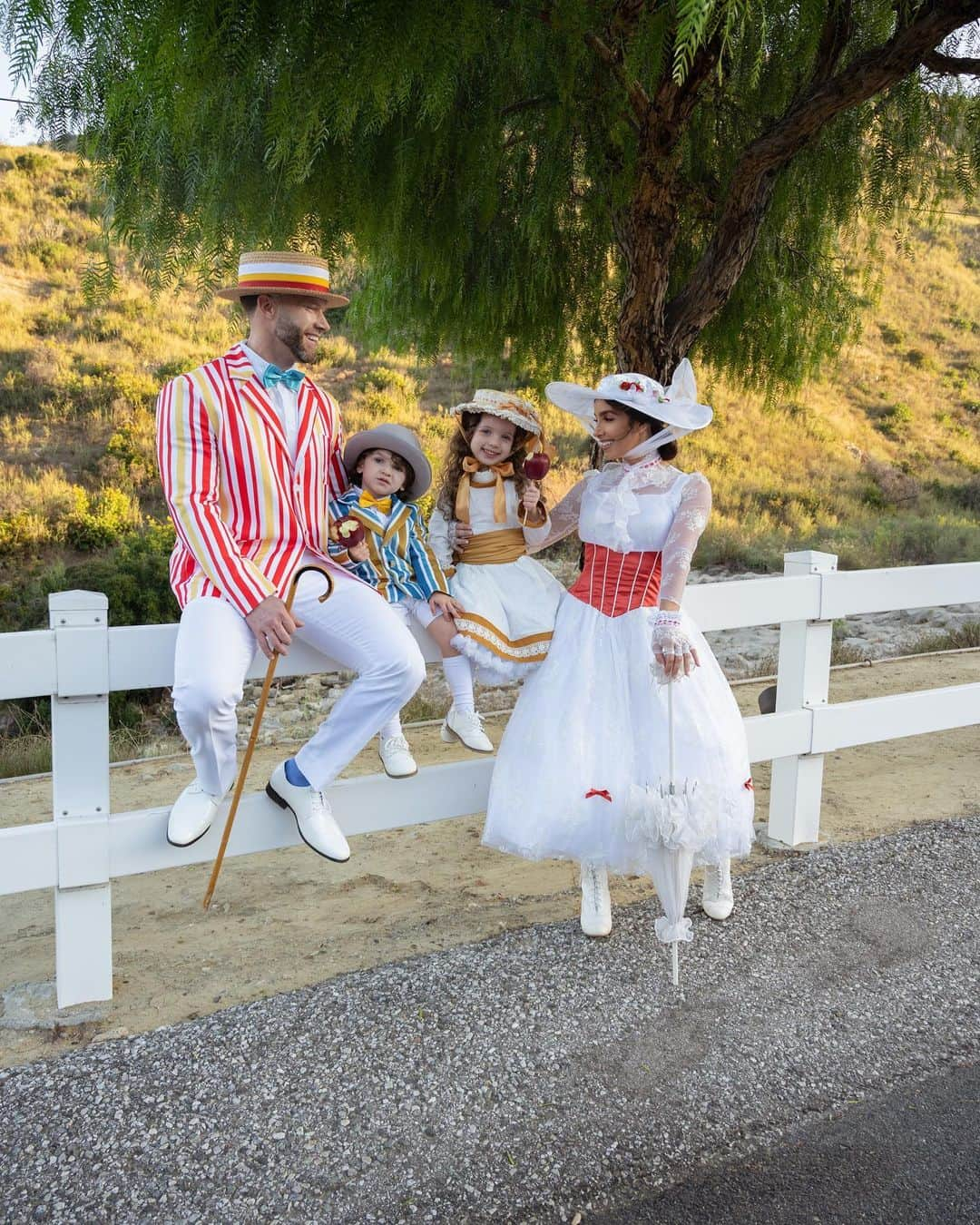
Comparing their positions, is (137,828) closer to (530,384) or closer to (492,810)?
(492,810)

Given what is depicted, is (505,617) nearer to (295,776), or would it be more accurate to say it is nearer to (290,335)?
(295,776)

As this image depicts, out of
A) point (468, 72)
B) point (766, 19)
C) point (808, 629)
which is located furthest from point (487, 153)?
point (808, 629)

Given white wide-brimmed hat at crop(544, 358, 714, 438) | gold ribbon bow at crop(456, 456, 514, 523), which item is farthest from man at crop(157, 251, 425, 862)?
white wide-brimmed hat at crop(544, 358, 714, 438)

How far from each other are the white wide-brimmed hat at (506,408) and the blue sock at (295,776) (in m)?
1.36

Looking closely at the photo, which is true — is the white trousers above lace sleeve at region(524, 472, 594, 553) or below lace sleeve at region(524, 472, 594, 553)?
below

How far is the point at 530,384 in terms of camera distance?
767 centimetres

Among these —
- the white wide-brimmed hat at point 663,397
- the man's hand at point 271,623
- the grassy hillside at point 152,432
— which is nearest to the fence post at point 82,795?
the man's hand at point 271,623

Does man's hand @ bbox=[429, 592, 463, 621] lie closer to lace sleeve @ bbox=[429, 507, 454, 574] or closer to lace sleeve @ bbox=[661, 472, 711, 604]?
lace sleeve @ bbox=[429, 507, 454, 574]

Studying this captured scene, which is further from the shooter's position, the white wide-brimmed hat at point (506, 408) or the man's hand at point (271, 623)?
the white wide-brimmed hat at point (506, 408)

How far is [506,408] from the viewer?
3754 millimetres

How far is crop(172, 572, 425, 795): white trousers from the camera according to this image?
9.77 feet

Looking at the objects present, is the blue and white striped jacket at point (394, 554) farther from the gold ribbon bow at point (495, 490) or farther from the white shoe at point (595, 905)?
the white shoe at point (595, 905)

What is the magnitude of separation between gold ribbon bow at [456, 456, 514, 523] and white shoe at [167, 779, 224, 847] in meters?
1.31

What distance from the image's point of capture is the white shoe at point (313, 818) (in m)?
3.23
